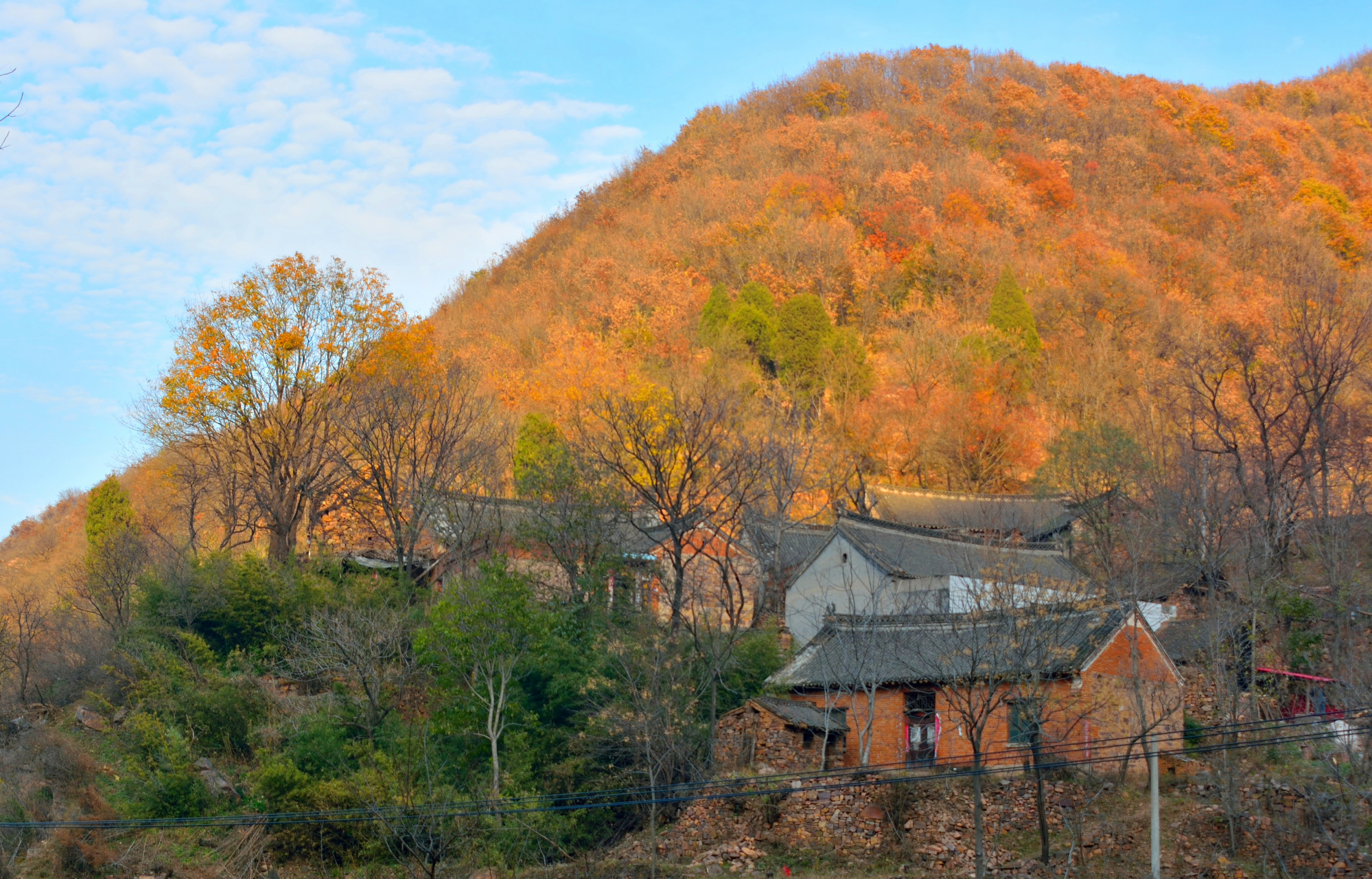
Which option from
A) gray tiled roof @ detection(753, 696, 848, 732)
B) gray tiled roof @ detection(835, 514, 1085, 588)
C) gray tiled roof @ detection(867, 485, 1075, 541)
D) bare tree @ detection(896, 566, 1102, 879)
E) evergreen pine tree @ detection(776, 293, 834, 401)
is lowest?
gray tiled roof @ detection(753, 696, 848, 732)

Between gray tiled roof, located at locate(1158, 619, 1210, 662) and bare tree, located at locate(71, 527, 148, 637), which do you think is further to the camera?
bare tree, located at locate(71, 527, 148, 637)

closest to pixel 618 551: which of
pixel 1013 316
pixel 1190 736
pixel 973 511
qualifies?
pixel 1190 736

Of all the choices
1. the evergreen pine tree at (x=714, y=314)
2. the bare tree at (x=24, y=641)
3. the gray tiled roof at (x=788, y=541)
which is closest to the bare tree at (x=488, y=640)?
the gray tiled roof at (x=788, y=541)

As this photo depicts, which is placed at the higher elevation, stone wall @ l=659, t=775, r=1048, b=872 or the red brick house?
the red brick house

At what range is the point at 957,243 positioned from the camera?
5422 cm

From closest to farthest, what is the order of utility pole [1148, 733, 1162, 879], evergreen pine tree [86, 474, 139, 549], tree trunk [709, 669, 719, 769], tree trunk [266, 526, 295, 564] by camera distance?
utility pole [1148, 733, 1162, 879] → tree trunk [709, 669, 719, 769] → tree trunk [266, 526, 295, 564] → evergreen pine tree [86, 474, 139, 549]

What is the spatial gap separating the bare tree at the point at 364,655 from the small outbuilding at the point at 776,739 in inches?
Answer: 252

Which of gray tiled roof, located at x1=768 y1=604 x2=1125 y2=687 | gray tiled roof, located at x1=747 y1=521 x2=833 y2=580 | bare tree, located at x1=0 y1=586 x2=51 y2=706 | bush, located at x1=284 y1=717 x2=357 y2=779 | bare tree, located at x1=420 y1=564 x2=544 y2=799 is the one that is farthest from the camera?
gray tiled roof, located at x1=747 y1=521 x2=833 y2=580

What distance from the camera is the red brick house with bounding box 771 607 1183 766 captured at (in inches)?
703

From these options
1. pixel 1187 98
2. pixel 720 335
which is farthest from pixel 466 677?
pixel 1187 98

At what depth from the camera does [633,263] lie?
59250 millimetres

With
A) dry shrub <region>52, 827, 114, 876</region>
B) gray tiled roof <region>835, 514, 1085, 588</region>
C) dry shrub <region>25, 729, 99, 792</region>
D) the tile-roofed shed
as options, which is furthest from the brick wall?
dry shrub <region>25, 729, 99, 792</region>

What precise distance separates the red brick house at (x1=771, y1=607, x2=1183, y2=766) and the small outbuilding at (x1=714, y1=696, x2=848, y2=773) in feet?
1.27

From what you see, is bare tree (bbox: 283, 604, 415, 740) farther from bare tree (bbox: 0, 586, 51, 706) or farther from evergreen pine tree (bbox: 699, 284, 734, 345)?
evergreen pine tree (bbox: 699, 284, 734, 345)
